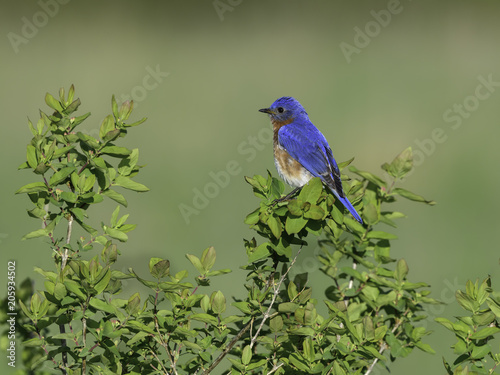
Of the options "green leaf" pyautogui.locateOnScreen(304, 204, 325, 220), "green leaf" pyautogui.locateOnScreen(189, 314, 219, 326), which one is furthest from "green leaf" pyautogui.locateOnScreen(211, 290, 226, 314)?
"green leaf" pyautogui.locateOnScreen(304, 204, 325, 220)

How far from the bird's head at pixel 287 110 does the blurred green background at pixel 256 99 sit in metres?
0.95

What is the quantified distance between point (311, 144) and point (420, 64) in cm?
702

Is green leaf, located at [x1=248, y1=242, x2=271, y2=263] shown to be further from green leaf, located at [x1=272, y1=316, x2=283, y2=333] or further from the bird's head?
the bird's head

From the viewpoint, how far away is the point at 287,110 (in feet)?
13.5

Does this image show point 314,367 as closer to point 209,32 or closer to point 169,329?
point 169,329

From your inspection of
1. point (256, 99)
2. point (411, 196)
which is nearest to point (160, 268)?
point (411, 196)

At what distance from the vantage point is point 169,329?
248 cm

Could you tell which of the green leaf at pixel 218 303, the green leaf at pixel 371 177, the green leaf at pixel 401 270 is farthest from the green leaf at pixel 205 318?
the green leaf at pixel 371 177

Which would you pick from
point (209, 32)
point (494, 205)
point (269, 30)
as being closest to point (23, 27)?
point (209, 32)

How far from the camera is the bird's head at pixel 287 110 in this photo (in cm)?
410

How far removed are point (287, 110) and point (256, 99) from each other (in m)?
4.66

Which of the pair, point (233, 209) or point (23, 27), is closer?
point (233, 209)

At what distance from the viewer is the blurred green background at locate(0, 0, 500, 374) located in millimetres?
6418

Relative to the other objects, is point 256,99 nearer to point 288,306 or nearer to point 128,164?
point 128,164
